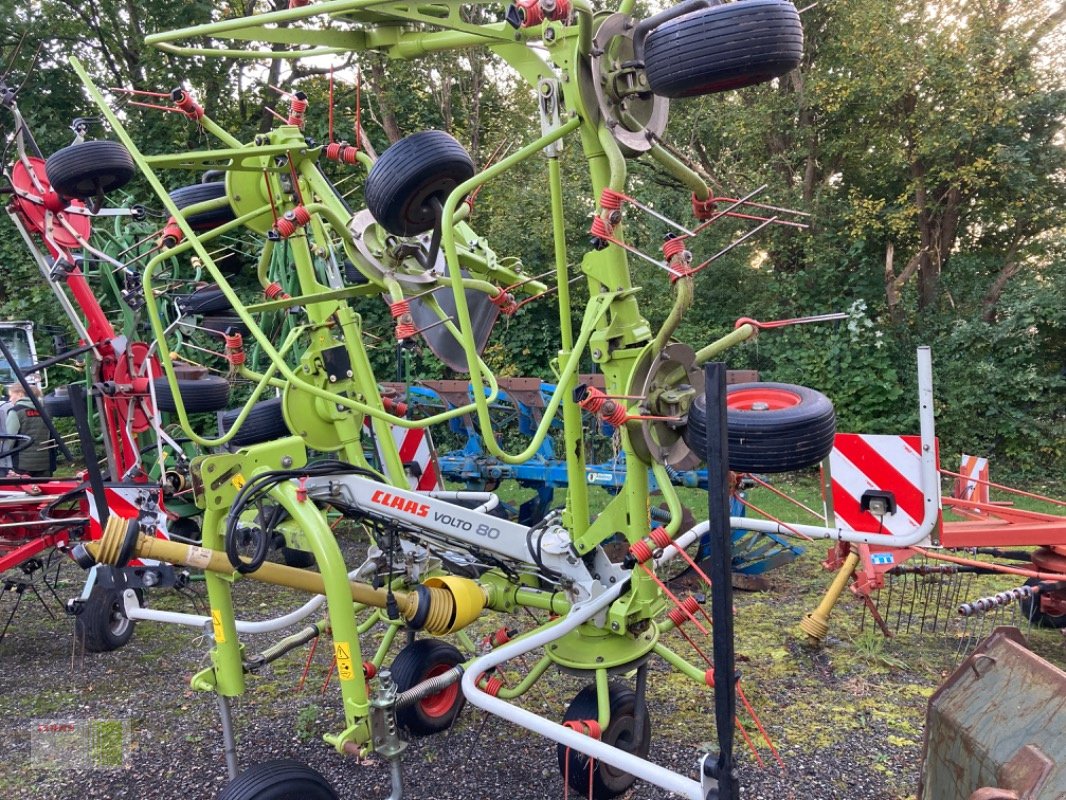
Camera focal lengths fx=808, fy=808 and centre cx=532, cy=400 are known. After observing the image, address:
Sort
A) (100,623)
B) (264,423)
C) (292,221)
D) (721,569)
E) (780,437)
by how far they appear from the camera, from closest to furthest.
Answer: (721,569) < (780,437) < (292,221) < (264,423) < (100,623)

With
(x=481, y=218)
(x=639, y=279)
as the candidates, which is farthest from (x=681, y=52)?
(x=481, y=218)

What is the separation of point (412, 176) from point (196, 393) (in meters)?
3.80

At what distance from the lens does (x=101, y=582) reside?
2.99m

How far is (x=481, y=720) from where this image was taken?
3920mm

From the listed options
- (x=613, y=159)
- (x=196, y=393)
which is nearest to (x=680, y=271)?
(x=613, y=159)

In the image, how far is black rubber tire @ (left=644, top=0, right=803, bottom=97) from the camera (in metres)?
2.31

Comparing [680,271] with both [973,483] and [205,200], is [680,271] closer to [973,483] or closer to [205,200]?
[205,200]

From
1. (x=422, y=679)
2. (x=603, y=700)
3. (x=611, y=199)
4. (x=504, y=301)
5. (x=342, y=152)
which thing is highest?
(x=342, y=152)

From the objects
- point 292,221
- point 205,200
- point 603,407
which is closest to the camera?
point 603,407

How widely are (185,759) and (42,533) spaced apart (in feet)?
6.94

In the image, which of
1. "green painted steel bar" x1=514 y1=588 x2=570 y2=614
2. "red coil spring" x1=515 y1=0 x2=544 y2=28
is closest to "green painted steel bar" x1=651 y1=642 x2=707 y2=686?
"green painted steel bar" x1=514 y1=588 x2=570 y2=614

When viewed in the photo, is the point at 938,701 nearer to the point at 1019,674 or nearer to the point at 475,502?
the point at 1019,674

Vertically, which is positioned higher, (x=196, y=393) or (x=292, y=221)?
(x=292, y=221)

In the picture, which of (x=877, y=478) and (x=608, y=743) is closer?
(x=608, y=743)
